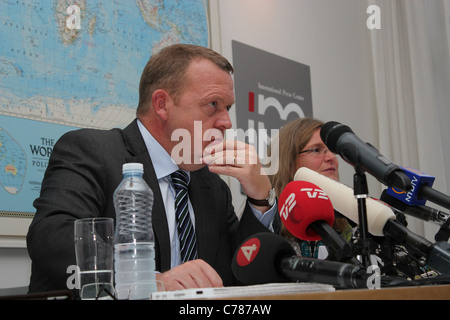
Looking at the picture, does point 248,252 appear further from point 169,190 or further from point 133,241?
point 169,190

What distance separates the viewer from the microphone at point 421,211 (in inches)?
56.6

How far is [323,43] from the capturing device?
159 inches

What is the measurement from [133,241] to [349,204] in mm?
577

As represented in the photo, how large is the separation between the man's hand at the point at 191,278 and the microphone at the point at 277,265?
15cm

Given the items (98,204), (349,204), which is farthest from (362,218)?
(98,204)

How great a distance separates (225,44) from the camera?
3.24m

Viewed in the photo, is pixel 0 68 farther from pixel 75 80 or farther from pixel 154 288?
pixel 154 288

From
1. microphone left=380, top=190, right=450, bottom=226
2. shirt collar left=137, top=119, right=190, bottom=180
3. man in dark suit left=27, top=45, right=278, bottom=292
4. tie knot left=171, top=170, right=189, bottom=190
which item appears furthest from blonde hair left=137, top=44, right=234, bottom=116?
microphone left=380, top=190, right=450, bottom=226

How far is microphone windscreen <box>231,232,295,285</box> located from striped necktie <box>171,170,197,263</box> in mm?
738

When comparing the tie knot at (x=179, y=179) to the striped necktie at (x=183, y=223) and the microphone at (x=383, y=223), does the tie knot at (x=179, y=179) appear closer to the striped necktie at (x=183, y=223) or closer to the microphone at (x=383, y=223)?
the striped necktie at (x=183, y=223)

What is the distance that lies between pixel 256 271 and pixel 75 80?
1611mm

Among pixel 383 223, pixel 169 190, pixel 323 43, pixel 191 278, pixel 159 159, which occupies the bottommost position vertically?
pixel 191 278
